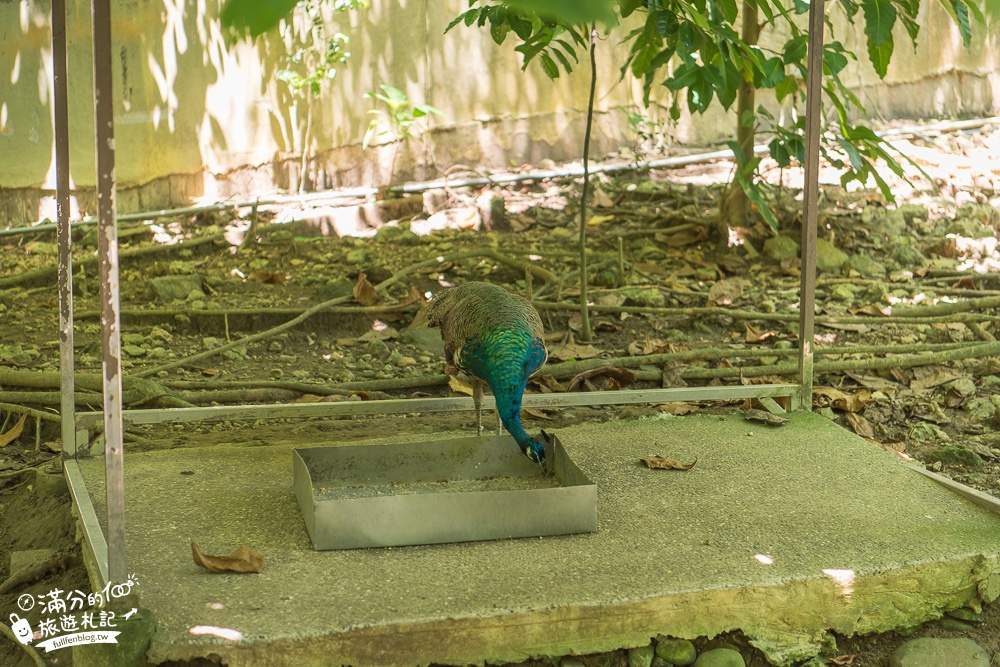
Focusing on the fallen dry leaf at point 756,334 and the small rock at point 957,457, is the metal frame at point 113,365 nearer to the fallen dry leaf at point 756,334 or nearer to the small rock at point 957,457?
the small rock at point 957,457

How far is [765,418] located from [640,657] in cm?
163

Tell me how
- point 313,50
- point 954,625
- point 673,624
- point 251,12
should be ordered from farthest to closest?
point 313,50
point 954,625
point 673,624
point 251,12

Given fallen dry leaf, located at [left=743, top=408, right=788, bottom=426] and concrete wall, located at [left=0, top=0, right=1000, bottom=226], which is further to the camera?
concrete wall, located at [left=0, top=0, right=1000, bottom=226]

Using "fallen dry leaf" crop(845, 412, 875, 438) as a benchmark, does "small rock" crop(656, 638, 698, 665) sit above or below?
below

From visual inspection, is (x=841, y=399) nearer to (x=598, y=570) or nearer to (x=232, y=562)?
(x=598, y=570)

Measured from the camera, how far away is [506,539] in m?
3.07

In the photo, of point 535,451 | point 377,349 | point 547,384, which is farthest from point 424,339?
point 535,451

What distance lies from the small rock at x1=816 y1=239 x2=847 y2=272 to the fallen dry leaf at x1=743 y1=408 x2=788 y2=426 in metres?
2.85

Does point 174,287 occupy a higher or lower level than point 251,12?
lower

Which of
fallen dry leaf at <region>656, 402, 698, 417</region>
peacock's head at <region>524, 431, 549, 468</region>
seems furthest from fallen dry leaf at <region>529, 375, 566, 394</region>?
peacock's head at <region>524, 431, 549, 468</region>

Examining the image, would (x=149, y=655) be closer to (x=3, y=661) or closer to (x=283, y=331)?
(x=3, y=661)

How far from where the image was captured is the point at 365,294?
609cm

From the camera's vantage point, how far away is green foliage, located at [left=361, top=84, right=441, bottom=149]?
822 cm

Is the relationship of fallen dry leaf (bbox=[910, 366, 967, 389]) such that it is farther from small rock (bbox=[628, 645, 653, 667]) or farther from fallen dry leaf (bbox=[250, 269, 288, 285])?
fallen dry leaf (bbox=[250, 269, 288, 285])
